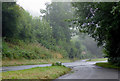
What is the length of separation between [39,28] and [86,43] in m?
58.6

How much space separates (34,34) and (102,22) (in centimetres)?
2874

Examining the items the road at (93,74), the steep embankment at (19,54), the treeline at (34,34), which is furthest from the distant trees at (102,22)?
the treeline at (34,34)

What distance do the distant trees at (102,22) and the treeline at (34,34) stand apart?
12926mm

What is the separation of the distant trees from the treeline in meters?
12.9

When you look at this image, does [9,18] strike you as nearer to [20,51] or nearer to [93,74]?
[20,51]

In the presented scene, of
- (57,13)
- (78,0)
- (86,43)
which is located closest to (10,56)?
(78,0)

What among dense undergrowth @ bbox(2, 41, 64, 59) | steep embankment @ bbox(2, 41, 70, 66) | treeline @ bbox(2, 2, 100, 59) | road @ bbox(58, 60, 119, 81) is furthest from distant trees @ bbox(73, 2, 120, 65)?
treeline @ bbox(2, 2, 100, 59)

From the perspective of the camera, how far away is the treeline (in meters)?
28.8

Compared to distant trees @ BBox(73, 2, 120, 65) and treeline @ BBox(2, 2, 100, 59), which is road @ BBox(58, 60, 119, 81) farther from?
treeline @ BBox(2, 2, 100, 59)

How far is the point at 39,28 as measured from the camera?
46.7 m

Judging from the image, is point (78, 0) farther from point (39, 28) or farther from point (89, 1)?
point (39, 28)

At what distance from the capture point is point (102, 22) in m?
16.9

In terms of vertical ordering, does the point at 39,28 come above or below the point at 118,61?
above

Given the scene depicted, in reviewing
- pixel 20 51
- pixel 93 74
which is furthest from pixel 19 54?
pixel 93 74
